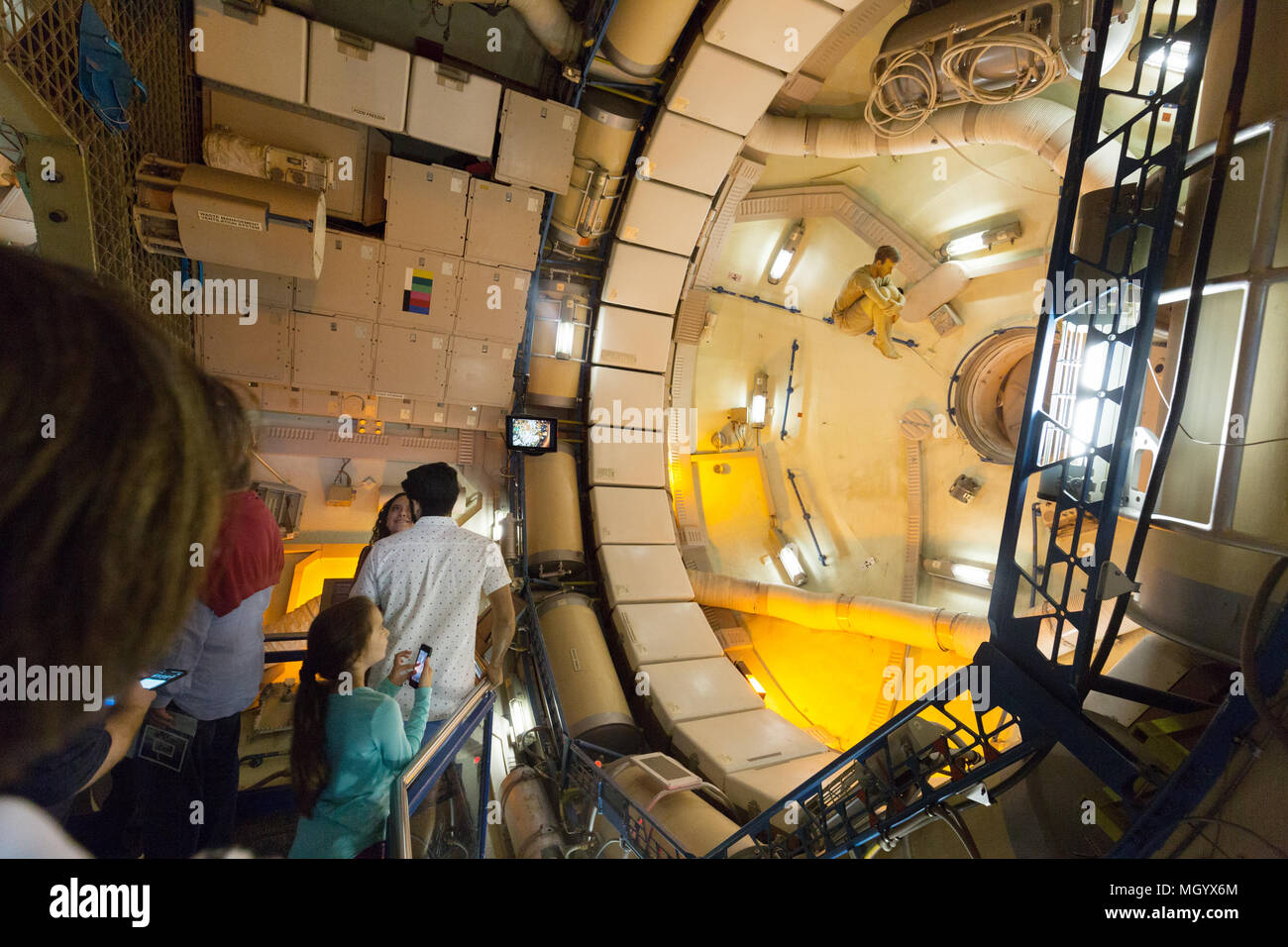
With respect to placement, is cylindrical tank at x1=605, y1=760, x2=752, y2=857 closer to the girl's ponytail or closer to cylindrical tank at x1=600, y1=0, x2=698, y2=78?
the girl's ponytail

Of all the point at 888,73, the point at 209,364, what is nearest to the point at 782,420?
the point at 888,73

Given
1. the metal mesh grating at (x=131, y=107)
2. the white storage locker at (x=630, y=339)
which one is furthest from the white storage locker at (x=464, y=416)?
the metal mesh grating at (x=131, y=107)

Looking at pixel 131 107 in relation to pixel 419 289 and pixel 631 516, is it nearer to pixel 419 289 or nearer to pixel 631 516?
pixel 419 289

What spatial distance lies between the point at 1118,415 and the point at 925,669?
559 cm

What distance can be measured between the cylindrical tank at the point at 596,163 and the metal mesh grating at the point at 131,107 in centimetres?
311

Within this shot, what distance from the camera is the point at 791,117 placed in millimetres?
6152

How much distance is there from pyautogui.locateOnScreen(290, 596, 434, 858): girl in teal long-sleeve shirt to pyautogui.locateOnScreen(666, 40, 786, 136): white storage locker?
5.26m

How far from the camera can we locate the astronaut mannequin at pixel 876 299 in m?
6.78

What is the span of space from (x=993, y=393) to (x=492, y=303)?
6086 mm

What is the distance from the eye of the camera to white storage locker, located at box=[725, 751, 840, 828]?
15.1 feet

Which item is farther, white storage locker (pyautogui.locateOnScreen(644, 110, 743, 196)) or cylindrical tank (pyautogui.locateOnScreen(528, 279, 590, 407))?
cylindrical tank (pyautogui.locateOnScreen(528, 279, 590, 407))

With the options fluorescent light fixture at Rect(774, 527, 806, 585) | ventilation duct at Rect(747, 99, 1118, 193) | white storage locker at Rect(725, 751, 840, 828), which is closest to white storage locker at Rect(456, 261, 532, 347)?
ventilation duct at Rect(747, 99, 1118, 193)

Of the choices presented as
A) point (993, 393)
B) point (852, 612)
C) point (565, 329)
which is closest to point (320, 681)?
point (565, 329)

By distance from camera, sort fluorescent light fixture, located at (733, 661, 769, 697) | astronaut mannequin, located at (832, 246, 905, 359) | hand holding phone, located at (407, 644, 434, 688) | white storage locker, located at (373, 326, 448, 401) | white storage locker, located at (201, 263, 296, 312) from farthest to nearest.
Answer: fluorescent light fixture, located at (733, 661, 769, 697), astronaut mannequin, located at (832, 246, 905, 359), white storage locker, located at (373, 326, 448, 401), white storage locker, located at (201, 263, 296, 312), hand holding phone, located at (407, 644, 434, 688)
